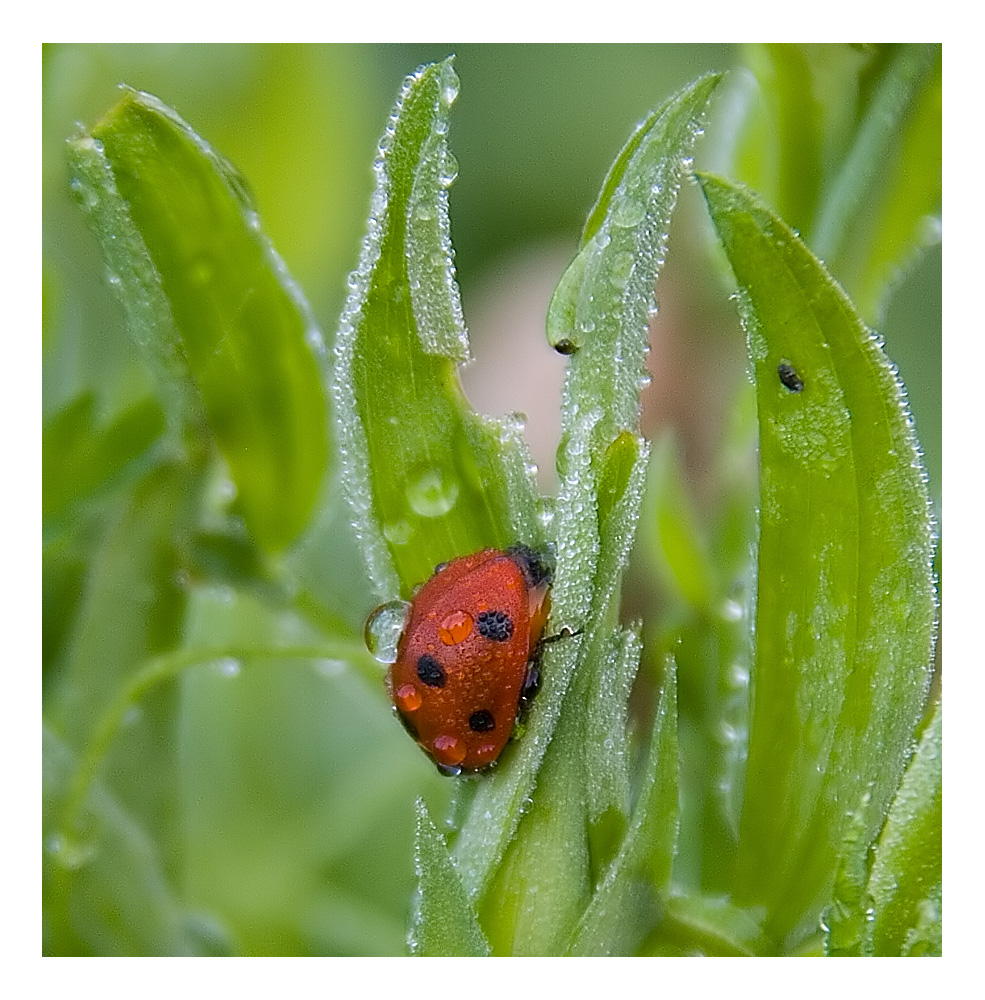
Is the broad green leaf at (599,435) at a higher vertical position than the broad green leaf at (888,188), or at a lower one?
lower

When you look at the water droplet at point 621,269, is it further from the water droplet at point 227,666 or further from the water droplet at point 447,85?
the water droplet at point 227,666

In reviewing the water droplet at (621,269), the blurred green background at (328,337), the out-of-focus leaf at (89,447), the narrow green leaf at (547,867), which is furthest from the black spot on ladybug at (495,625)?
the out-of-focus leaf at (89,447)

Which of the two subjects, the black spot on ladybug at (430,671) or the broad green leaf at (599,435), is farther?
the black spot on ladybug at (430,671)

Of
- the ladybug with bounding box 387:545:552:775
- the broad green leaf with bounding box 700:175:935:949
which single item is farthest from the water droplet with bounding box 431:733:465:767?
the broad green leaf with bounding box 700:175:935:949

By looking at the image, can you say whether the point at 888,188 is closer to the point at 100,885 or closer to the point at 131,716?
the point at 131,716
